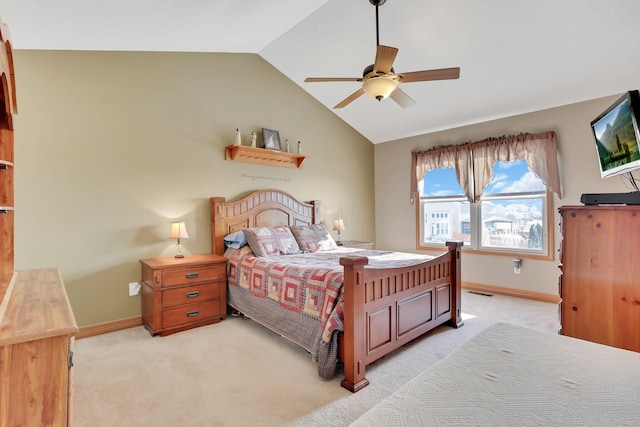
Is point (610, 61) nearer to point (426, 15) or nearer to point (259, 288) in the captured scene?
point (426, 15)

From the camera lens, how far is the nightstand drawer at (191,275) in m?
3.02

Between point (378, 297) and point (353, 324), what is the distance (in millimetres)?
343

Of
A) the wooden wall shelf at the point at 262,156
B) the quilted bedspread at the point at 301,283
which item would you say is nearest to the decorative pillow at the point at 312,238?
the quilted bedspread at the point at 301,283

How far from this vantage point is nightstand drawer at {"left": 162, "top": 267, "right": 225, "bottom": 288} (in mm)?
3023

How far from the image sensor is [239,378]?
2246 millimetres

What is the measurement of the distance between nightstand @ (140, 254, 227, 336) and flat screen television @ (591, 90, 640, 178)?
338 cm

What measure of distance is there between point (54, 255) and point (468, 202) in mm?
5032

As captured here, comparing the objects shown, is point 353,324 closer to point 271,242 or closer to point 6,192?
point 271,242

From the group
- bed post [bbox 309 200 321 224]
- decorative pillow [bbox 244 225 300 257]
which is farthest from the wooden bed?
bed post [bbox 309 200 321 224]

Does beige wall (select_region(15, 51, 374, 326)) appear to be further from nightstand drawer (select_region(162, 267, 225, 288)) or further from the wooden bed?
nightstand drawer (select_region(162, 267, 225, 288))

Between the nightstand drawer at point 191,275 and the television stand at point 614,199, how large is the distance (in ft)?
10.4

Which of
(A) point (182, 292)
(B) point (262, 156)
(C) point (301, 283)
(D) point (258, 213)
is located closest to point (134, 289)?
(A) point (182, 292)

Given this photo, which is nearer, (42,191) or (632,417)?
(632,417)

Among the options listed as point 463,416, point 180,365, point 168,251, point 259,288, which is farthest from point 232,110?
point 463,416
